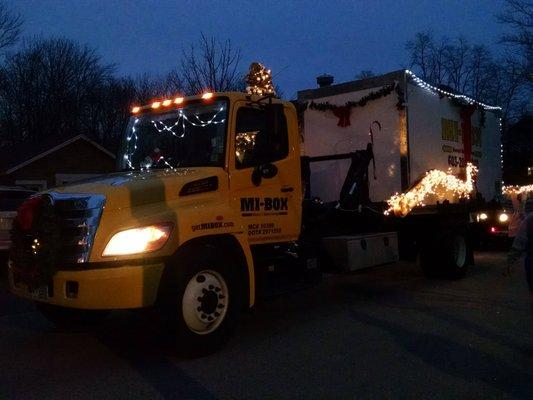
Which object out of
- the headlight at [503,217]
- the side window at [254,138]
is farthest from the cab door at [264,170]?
the headlight at [503,217]

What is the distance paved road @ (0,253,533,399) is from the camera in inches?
205

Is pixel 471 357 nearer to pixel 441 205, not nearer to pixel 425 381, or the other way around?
pixel 425 381

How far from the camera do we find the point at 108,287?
556 cm

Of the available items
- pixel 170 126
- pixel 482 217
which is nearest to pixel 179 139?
pixel 170 126

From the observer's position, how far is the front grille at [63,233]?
18.5 feet

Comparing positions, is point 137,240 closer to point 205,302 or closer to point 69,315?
point 205,302

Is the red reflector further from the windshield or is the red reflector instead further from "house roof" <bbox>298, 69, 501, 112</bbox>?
"house roof" <bbox>298, 69, 501, 112</bbox>

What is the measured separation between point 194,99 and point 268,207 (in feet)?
5.02

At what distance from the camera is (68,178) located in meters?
29.3

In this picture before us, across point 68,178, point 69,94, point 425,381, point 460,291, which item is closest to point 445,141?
point 460,291

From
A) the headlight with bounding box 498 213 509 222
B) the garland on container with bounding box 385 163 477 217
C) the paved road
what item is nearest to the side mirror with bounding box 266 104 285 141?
the paved road

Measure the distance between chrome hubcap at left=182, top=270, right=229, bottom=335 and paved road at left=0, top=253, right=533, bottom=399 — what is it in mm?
355

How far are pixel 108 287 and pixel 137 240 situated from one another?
0.50 metres

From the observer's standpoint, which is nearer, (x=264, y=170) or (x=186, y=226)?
(x=186, y=226)
